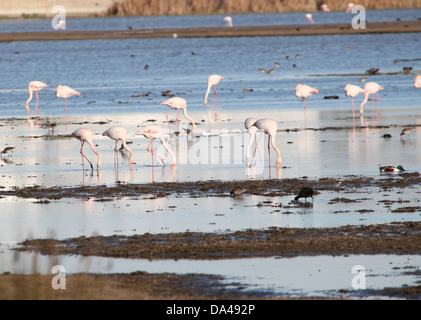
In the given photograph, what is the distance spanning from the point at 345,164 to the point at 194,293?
311 inches

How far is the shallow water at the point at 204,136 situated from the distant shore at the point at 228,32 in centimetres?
1203

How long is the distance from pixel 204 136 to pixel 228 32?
42.1 m

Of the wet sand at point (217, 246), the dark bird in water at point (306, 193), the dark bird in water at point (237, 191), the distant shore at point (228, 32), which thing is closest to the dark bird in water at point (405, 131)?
the dark bird in water at point (237, 191)

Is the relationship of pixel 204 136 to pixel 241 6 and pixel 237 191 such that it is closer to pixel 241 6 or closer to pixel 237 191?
pixel 237 191

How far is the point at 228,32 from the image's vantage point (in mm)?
61219

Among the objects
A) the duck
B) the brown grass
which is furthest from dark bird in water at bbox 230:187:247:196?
the brown grass

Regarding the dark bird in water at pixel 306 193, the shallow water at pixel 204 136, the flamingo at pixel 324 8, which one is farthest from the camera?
the flamingo at pixel 324 8

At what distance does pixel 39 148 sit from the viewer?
61.6ft

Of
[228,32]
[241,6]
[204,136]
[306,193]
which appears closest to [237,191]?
[306,193]

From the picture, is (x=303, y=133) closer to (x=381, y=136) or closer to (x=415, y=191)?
(x=381, y=136)

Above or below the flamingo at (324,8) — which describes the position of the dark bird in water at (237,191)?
below

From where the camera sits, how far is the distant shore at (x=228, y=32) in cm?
6019

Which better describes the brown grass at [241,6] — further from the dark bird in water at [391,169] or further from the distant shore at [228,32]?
the dark bird in water at [391,169]

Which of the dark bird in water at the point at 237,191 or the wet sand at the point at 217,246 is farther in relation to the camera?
the dark bird in water at the point at 237,191
